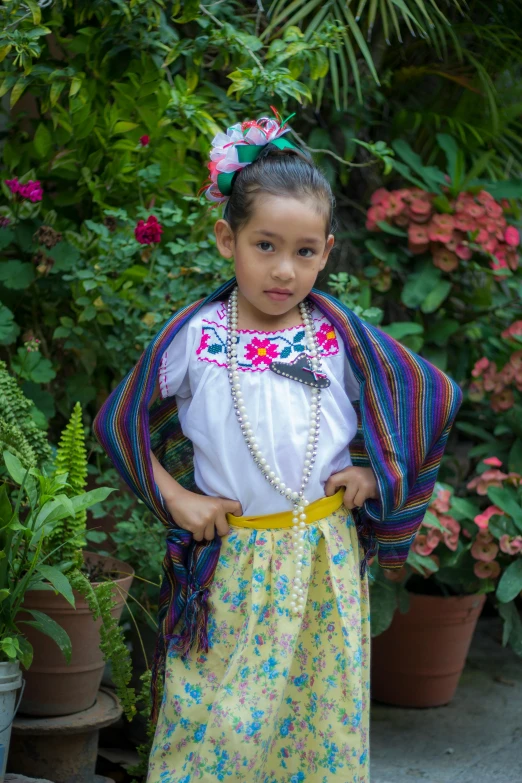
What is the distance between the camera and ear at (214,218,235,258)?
2.11 m

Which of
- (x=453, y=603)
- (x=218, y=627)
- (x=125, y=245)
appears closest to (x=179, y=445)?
(x=218, y=627)

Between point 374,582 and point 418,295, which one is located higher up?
point 418,295

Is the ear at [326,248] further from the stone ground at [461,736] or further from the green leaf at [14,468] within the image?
the stone ground at [461,736]

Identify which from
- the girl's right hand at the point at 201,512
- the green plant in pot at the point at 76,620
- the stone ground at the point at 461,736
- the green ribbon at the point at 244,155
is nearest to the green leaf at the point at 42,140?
the green plant in pot at the point at 76,620

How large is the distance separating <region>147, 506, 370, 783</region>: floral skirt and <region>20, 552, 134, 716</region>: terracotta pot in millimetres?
441

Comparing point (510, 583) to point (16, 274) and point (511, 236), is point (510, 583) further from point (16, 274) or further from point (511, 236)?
point (16, 274)

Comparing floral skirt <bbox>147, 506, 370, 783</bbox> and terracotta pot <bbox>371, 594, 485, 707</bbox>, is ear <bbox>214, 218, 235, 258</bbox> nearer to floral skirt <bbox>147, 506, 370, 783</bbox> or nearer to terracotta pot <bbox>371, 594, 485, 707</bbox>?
floral skirt <bbox>147, 506, 370, 783</bbox>

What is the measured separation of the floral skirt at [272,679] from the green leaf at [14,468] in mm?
502

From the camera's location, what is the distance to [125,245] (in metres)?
2.92

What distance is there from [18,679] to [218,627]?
0.48 m

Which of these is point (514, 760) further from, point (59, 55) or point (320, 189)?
point (59, 55)

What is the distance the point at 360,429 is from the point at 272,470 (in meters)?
0.25

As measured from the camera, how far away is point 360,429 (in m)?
2.18

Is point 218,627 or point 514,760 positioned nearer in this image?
point 218,627
